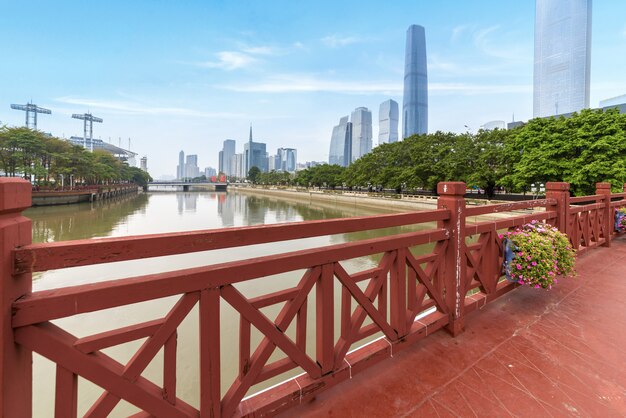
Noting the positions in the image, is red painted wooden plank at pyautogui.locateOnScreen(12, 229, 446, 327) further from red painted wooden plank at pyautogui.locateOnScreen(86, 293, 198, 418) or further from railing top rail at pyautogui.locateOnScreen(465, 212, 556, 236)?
railing top rail at pyautogui.locateOnScreen(465, 212, 556, 236)

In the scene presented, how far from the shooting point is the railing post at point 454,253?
248cm

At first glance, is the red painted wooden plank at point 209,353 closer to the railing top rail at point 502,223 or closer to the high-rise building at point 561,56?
the railing top rail at point 502,223

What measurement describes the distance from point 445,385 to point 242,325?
1.47m

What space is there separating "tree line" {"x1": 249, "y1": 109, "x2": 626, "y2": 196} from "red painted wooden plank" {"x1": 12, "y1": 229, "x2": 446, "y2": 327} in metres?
22.9

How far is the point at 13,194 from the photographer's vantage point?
0.99 meters

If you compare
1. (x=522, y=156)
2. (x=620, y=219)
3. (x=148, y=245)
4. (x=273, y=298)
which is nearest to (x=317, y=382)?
(x=273, y=298)

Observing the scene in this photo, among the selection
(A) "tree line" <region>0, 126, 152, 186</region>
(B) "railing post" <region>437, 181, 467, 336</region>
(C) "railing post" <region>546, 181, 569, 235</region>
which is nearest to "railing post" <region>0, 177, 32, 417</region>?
(B) "railing post" <region>437, 181, 467, 336</region>

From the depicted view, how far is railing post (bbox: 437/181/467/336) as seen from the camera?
248cm

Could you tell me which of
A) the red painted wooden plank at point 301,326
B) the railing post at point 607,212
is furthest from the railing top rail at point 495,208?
the railing post at point 607,212

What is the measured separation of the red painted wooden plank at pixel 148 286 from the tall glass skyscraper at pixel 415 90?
198 metres

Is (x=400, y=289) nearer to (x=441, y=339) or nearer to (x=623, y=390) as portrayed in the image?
(x=441, y=339)

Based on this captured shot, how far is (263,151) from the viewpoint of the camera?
185 m

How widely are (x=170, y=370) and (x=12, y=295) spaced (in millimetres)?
691

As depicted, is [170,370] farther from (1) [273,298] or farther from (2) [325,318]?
(2) [325,318]
